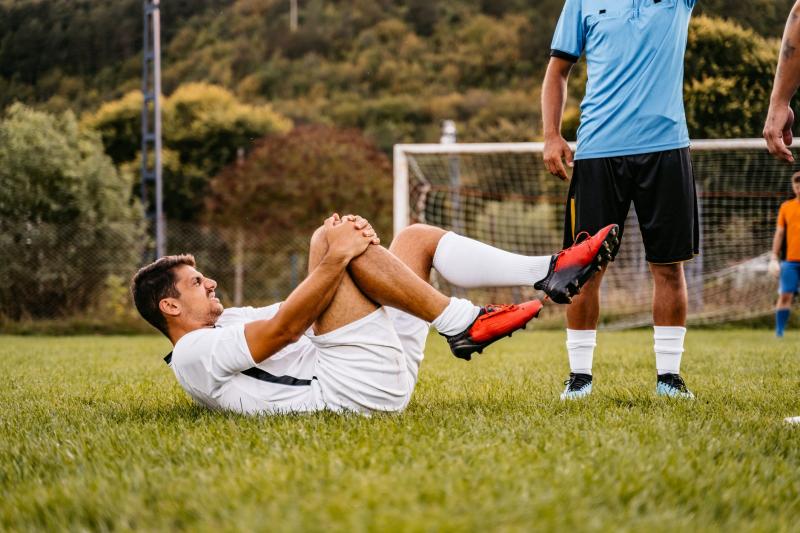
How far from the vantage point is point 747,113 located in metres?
9.06

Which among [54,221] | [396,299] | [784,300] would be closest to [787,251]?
[784,300]

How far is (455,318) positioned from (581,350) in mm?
1186

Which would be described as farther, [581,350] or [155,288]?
[581,350]

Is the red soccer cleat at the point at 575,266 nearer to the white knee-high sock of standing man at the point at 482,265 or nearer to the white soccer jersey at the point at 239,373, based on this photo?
the white knee-high sock of standing man at the point at 482,265

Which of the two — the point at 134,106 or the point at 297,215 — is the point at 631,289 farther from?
the point at 134,106

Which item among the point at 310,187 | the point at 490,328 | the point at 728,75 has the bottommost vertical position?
the point at 310,187

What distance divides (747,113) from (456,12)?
1415 centimetres

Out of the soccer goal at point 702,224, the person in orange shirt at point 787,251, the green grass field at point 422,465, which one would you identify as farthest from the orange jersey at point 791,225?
the green grass field at point 422,465

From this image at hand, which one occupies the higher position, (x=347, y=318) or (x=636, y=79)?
(x=636, y=79)

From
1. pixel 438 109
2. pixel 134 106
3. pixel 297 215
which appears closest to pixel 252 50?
pixel 134 106

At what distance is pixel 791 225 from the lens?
887 cm

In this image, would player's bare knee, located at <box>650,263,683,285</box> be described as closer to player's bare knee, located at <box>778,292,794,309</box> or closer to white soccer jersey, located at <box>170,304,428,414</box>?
white soccer jersey, located at <box>170,304,428,414</box>

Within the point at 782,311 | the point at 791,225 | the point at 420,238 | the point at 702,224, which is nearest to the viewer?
the point at 420,238

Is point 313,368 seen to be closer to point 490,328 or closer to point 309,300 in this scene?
point 309,300
